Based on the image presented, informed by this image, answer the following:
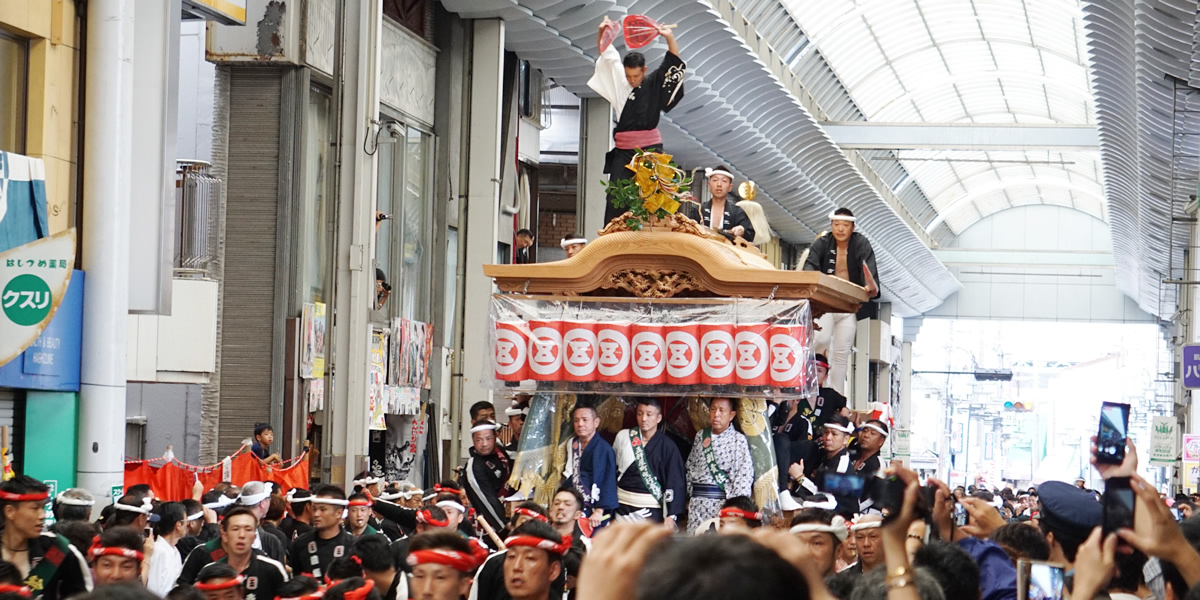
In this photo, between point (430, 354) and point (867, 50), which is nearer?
point (430, 354)

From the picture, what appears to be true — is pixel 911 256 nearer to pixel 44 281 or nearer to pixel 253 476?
pixel 253 476

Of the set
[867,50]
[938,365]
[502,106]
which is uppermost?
[867,50]

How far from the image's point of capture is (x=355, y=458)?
16.6 m

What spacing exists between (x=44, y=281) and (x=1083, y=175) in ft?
130

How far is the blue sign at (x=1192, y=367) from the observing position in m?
23.9

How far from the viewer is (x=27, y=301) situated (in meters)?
11.6

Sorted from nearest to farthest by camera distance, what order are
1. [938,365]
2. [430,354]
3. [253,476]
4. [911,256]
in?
[253,476] → [430,354] → [911,256] → [938,365]

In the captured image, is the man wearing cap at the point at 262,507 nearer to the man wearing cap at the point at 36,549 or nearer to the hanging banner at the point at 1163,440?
the man wearing cap at the point at 36,549

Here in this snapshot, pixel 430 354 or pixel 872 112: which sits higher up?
Answer: pixel 872 112

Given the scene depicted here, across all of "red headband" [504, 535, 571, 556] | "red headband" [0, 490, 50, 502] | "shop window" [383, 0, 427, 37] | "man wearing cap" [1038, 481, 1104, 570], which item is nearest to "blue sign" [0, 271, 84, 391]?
"red headband" [0, 490, 50, 502]

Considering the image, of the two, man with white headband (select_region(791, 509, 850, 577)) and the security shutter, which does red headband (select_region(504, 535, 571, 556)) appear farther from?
the security shutter

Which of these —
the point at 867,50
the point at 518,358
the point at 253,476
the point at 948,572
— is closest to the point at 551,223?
the point at 867,50

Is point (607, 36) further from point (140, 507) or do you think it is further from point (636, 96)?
point (140, 507)

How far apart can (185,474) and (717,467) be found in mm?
5558
